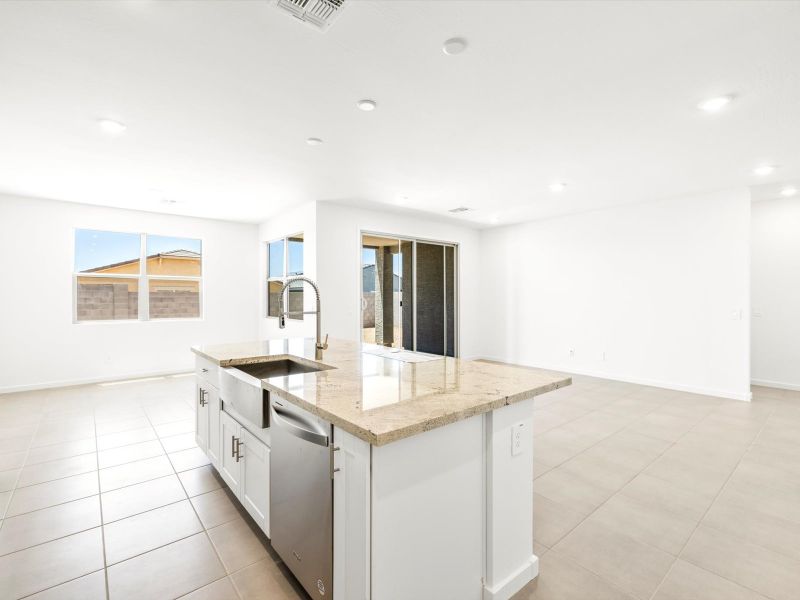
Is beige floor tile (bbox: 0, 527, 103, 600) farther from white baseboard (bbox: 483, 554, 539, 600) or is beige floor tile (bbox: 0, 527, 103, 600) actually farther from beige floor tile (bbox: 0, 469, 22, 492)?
white baseboard (bbox: 483, 554, 539, 600)

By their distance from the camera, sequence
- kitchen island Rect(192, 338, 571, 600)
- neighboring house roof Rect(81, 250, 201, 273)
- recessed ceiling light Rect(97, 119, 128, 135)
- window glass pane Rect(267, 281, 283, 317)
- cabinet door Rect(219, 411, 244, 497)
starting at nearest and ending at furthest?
kitchen island Rect(192, 338, 571, 600)
cabinet door Rect(219, 411, 244, 497)
recessed ceiling light Rect(97, 119, 128, 135)
neighboring house roof Rect(81, 250, 201, 273)
window glass pane Rect(267, 281, 283, 317)

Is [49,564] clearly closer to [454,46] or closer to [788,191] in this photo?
[454,46]

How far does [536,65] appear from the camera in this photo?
2154 millimetres

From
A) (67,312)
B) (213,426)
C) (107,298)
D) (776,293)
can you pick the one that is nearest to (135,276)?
(107,298)

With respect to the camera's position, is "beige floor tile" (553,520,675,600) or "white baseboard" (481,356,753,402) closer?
"beige floor tile" (553,520,675,600)

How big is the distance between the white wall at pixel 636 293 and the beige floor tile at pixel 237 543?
5.35 metres

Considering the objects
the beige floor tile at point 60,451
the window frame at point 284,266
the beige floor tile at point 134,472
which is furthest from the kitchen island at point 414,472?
the window frame at point 284,266

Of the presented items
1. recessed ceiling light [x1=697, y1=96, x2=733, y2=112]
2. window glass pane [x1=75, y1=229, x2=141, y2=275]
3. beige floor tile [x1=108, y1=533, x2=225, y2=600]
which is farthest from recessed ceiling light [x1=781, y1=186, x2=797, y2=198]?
window glass pane [x1=75, y1=229, x2=141, y2=275]

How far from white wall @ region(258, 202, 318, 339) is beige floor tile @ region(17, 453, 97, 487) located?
252 cm

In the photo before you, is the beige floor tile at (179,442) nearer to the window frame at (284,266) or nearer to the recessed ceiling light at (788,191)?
the window frame at (284,266)

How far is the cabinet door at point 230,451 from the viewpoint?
2.16 metres

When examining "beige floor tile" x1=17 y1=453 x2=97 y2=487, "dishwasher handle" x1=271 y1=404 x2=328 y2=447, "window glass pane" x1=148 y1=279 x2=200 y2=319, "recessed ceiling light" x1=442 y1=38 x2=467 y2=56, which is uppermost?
"recessed ceiling light" x1=442 y1=38 x2=467 y2=56

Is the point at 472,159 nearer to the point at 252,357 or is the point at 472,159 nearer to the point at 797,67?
the point at 797,67

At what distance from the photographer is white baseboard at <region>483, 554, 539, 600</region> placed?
1552 mm
